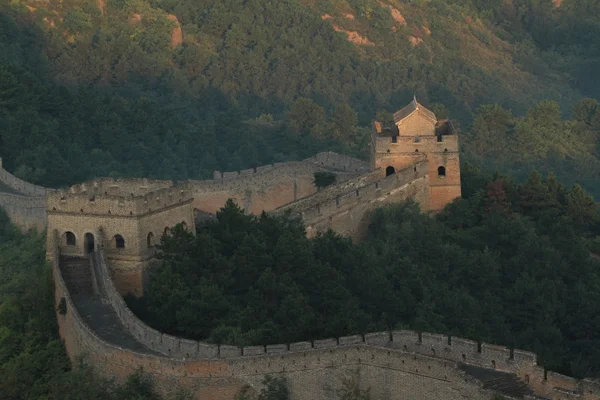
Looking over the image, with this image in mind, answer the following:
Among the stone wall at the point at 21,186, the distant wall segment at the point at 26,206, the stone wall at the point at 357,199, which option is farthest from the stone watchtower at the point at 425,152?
the distant wall segment at the point at 26,206

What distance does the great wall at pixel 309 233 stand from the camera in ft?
107

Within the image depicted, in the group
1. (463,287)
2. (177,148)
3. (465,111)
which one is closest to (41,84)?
(177,148)

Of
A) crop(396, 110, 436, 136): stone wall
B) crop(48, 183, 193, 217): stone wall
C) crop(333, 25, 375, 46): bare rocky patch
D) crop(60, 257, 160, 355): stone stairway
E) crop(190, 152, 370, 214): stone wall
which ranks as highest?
crop(333, 25, 375, 46): bare rocky patch

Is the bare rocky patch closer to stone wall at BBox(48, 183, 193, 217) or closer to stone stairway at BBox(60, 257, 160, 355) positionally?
stone wall at BBox(48, 183, 193, 217)

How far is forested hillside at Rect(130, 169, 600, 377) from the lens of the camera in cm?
3888

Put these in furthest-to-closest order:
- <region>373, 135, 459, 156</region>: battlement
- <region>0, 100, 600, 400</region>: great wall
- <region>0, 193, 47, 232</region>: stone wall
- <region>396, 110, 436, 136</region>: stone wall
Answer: <region>396, 110, 436, 136</region>: stone wall
<region>373, 135, 459, 156</region>: battlement
<region>0, 193, 47, 232</region>: stone wall
<region>0, 100, 600, 400</region>: great wall

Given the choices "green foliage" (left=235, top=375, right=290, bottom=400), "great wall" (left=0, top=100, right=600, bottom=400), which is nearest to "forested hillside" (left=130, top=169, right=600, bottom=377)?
"great wall" (left=0, top=100, right=600, bottom=400)

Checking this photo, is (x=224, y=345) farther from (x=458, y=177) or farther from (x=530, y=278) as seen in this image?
(x=458, y=177)

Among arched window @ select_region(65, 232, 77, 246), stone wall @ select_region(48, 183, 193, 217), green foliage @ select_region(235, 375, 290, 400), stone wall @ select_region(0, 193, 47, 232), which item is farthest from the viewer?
stone wall @ select_region(0, 193, 47, 232)

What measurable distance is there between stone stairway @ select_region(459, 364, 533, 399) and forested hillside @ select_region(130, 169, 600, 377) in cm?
381

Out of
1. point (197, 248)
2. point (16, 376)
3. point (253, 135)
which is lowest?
point (16, 376)

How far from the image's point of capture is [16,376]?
38.3 metres

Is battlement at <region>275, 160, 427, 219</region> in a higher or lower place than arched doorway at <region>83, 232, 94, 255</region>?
higher

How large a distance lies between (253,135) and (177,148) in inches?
264
